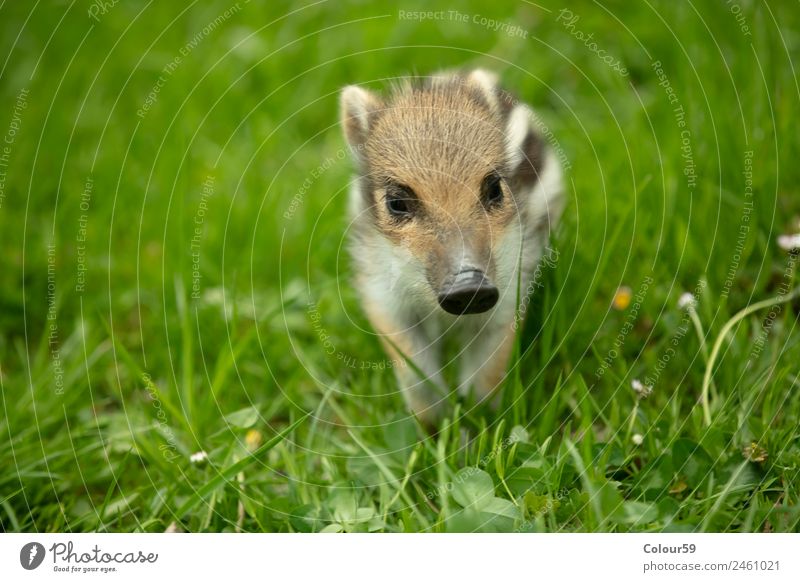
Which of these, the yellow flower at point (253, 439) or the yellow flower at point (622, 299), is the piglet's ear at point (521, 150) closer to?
the yellow flower at point (622, 299)

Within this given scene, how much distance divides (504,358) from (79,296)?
211 centimetres

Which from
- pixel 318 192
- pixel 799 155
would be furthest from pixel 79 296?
pixel 799 155

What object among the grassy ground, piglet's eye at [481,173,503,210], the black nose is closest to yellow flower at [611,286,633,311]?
the grassy ground

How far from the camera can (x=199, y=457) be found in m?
2.48

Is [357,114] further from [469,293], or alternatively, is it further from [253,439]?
[253,439]

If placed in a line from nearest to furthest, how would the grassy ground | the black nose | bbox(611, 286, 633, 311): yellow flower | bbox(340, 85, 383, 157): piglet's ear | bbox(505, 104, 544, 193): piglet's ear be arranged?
the black nose
the grassy ground
bbox(505, 104, 544, 193): piglet's ear
bbox(340, 85, 383, 157): piglet's ear
bbox(611, 286, 633, 311): yellow flower

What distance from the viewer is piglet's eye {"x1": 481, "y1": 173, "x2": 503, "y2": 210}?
2482 millimetres

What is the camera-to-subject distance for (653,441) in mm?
2338

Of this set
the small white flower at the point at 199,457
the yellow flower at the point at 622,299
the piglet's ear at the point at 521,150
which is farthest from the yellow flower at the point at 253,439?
the yellow flower at the point at 622,299

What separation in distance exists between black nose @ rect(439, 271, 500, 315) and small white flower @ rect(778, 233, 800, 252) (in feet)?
4.16

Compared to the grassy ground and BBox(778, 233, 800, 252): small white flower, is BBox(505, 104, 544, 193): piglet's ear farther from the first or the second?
BBox(778, 233, 800, 252): small white flower

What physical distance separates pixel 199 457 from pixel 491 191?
1.35 metres

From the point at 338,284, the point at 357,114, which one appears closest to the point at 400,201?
the point at 357,114

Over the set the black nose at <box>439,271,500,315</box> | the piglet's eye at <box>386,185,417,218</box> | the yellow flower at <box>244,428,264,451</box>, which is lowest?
the yellow flower at <box>244,428,264,451</box>
